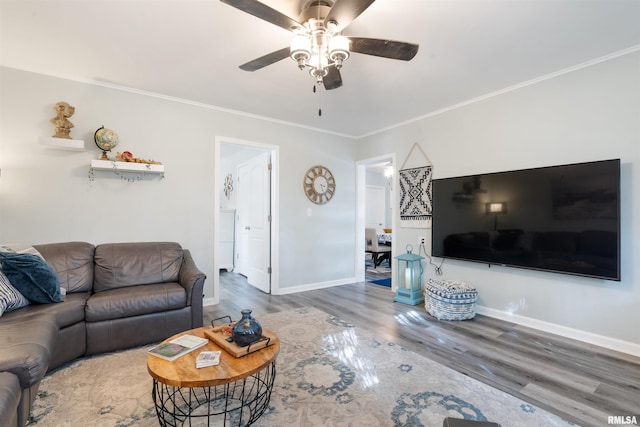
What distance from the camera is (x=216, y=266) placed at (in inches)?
155

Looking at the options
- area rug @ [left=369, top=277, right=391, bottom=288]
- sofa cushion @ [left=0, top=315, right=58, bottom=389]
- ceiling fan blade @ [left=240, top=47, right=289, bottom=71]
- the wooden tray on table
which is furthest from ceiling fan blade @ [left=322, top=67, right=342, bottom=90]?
area rug @ [left=369, top=277, right=391, bottom=288]

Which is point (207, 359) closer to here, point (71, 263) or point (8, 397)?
point (8, 397)

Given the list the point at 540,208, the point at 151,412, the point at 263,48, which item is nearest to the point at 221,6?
the point at 263,48

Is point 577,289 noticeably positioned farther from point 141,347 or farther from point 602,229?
point 141,347

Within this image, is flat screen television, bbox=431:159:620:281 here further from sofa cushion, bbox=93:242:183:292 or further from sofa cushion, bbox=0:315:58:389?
sofa cushion, bbox=0:315:58:389

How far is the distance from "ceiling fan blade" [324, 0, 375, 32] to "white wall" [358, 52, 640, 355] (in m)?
2.52

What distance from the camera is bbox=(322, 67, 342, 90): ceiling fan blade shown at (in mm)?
2268

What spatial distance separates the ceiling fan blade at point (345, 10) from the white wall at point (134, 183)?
2.68 meters

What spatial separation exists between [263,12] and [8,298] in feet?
8.34

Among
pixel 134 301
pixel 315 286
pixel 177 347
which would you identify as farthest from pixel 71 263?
pixel 315 286

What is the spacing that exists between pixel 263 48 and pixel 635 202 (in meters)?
3.46

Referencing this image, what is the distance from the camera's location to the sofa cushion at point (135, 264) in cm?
288

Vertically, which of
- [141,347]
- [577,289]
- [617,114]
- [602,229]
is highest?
[617,114]

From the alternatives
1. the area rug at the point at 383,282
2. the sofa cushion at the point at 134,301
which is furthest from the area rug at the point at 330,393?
the area rug at the point at 383,282
